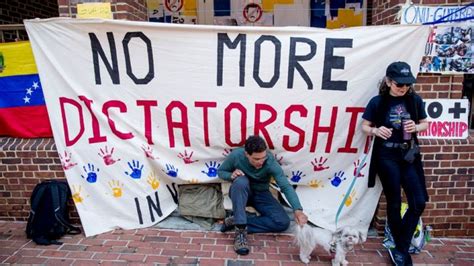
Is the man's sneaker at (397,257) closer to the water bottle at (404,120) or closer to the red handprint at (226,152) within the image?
the water bottle at (404,120)

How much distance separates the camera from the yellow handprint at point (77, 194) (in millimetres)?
3420

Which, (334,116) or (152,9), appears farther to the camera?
(152,9)

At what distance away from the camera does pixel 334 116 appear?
10.8ft

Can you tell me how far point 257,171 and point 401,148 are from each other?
4.07 feet

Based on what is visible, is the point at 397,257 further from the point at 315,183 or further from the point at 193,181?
the point at 193,181

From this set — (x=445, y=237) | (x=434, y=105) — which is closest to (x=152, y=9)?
(x=434, y=105)

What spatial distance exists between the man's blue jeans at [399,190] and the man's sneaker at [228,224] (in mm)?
1429

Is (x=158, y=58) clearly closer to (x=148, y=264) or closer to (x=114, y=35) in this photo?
(x=114, y=35)

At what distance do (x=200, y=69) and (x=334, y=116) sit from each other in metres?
1.33

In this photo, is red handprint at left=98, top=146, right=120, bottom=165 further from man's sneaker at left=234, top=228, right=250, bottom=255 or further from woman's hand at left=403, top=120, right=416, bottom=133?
woman's hand at left=403, top=120, right=416, bottom=133

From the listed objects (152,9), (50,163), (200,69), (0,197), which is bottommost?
(0,197)

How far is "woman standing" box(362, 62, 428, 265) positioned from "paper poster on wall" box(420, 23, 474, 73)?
509 millimetres

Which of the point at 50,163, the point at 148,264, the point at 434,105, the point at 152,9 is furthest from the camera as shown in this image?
the point at 152,9

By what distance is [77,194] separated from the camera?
343 cm
